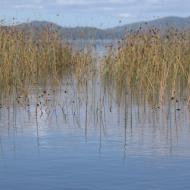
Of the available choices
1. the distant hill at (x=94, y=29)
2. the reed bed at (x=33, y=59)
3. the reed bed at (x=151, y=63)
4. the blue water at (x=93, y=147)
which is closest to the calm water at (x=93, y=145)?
the blue water at (x=93, y=147)

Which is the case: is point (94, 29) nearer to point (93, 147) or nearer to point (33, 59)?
point (33, 59)

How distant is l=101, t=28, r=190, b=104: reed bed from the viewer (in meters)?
14.9

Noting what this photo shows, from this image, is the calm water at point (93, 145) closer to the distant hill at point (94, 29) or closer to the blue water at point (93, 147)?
the blue water at point (93, 147)

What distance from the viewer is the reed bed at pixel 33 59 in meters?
15.7

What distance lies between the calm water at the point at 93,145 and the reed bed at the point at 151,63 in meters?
0.85

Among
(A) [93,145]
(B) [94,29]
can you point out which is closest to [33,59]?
(B) [94,29]

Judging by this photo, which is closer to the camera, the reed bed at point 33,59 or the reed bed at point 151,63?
the reed bed at point 151,63

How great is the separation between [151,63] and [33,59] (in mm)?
3830

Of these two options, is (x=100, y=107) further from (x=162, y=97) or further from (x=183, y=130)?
(x=183, y=130)

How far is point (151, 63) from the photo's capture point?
15.7m

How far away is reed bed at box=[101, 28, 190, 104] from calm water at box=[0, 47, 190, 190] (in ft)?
2.79

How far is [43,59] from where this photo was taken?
19469mm

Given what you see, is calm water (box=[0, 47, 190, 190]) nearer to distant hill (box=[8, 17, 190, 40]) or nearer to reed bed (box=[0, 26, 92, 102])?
reed bed (box=[0, 26, 92, 102])

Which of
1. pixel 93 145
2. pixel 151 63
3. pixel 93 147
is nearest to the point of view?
pixel 93 147
